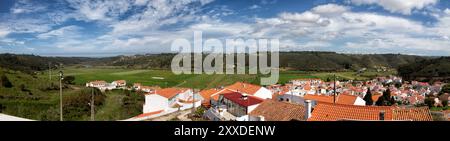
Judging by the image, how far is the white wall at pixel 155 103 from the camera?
1758 centimetres

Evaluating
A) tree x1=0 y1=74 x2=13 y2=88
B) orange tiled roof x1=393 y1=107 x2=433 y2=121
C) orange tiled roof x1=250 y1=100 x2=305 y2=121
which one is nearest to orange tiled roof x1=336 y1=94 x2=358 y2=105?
orange tiled roof x1=250 y1=100 x2=305 y2=121

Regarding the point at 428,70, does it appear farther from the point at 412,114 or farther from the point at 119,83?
the point at 412,114

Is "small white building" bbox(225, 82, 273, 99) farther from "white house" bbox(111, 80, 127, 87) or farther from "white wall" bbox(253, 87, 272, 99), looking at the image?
"white house" bbox(111, 80, 127, 87)

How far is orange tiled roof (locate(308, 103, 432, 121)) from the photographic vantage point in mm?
6117

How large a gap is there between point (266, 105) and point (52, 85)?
597 inches

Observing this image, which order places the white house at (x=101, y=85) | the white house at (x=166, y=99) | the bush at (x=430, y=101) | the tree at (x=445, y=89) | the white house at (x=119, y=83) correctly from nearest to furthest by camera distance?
1. the white house at (x=166, y=99)
2. the white house at (x=101, y=85)
3. the bush at (x=430, y=101)
4. the tree at (x=445, y=89)
5. the white house at (x=119, y=83)

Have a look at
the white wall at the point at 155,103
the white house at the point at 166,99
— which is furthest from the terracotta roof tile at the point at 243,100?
the white wall at the point at 155,103

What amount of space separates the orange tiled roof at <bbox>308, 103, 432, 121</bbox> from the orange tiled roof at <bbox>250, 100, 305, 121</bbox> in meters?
2.28

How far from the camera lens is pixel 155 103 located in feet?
59.7

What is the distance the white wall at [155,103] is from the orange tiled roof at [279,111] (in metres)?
6.88

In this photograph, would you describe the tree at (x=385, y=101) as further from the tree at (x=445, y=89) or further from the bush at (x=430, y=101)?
the tree at (x=445, y=89)

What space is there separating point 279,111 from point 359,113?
4261 mm
